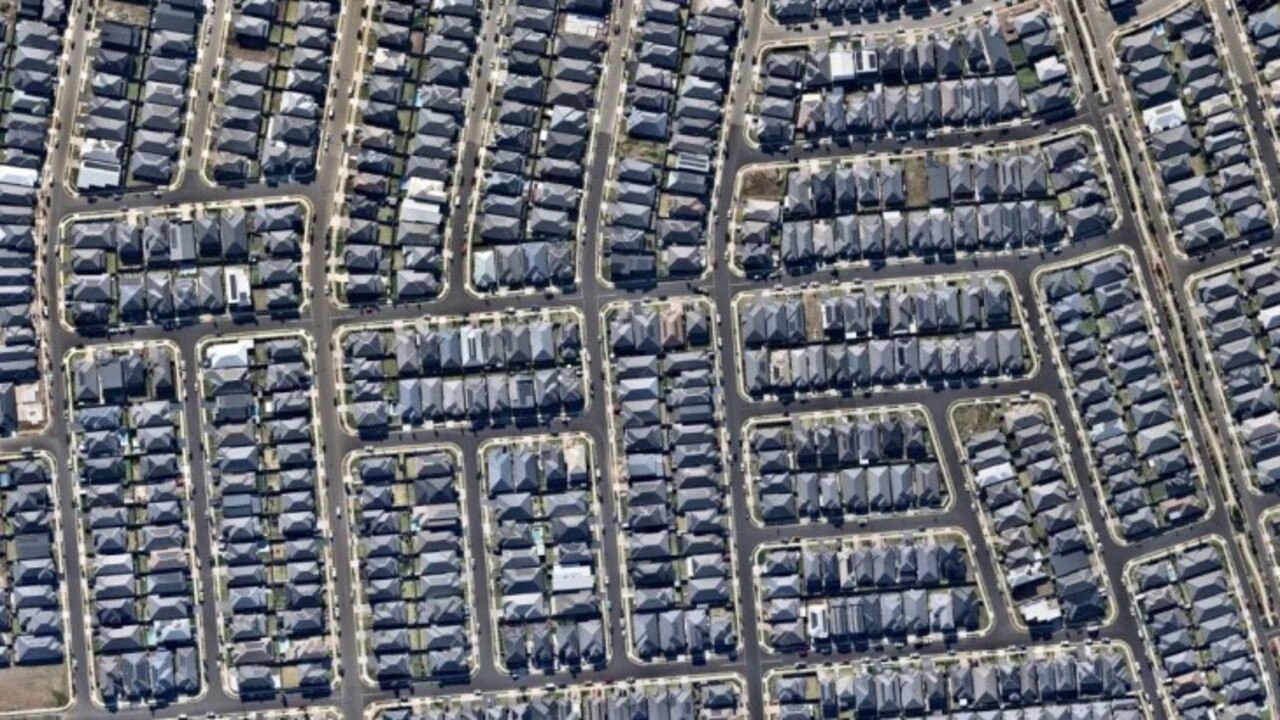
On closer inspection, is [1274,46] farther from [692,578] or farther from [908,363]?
[692,578]

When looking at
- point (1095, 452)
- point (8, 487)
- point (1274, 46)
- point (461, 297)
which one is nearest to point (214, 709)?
point (8, 487)

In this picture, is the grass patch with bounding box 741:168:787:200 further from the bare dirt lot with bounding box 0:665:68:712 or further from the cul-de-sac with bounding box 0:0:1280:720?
the bare dirt lot with bounding box 0:665:68:712

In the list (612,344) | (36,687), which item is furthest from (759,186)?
(36,687)

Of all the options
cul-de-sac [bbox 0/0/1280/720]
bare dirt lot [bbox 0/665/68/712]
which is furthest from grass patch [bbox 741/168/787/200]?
bare dirt lot [bbox 0/665/68/712]

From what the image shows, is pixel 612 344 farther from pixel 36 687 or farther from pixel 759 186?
pixel 36 687

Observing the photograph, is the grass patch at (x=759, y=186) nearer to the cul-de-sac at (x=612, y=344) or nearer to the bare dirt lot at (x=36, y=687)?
the cul-de-sac at (x=612, y=344)

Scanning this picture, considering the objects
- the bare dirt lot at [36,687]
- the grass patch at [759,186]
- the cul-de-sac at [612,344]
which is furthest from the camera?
the bare dirt lot at [36,687]

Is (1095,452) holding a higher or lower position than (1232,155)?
lower

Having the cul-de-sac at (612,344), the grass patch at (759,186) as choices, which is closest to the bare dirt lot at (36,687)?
the cul-de-sac at (612,344)
